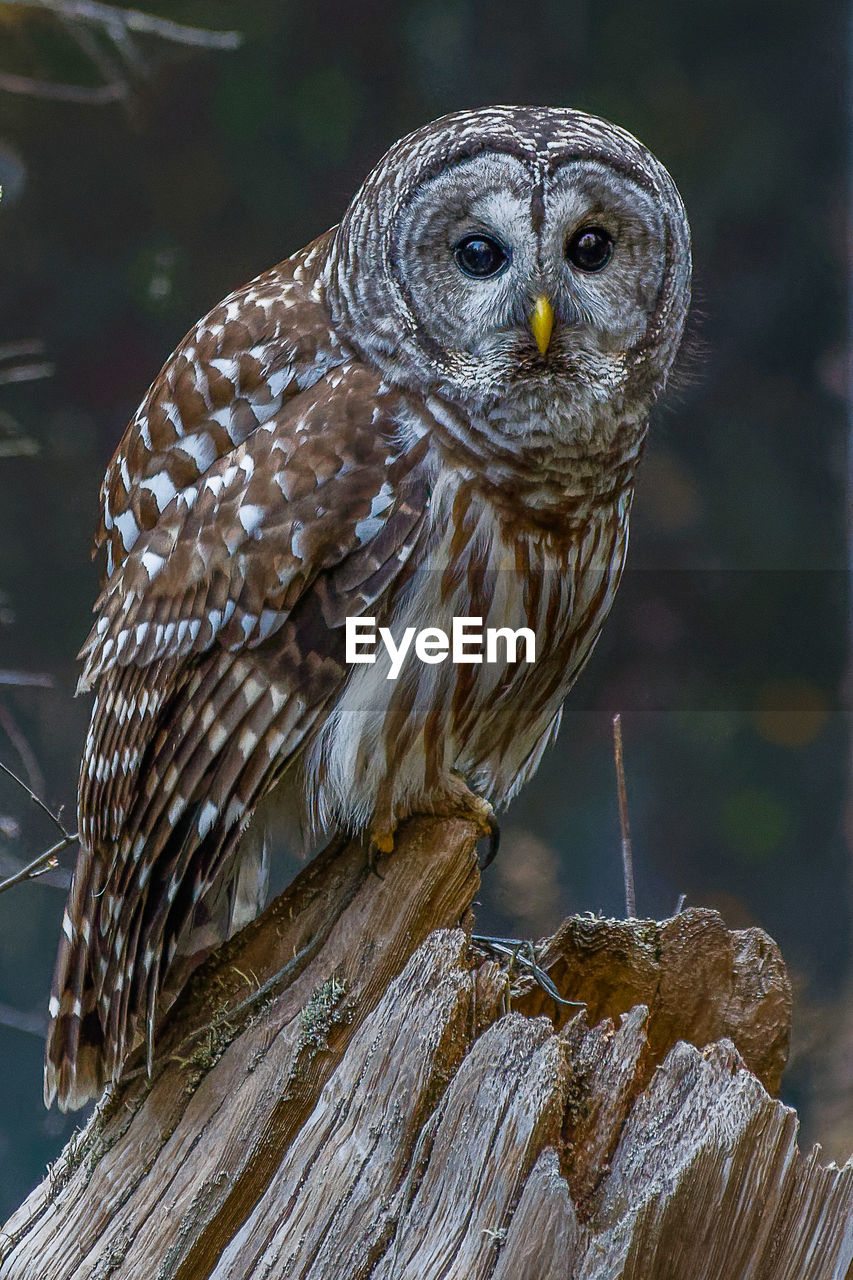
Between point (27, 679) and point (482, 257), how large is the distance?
107cm

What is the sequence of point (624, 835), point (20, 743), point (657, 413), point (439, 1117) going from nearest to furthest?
point (439, 1117), point (624, 835), point (657, 413), point (20, 743)

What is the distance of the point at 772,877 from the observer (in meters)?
1.97

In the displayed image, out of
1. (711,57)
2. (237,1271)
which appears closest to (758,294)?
(711,57)

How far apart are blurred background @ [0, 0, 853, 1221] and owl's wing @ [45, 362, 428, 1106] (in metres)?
0.58

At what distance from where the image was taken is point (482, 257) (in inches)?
51.5

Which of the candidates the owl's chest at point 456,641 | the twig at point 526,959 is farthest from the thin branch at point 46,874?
the twig at point 526,959

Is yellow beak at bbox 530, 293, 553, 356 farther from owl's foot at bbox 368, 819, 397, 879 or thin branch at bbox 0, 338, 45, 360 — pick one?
thin branch at bbox 0, 338, 45, 360

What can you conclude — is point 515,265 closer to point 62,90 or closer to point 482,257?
point 482,257

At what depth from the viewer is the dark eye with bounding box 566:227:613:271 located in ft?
4.30

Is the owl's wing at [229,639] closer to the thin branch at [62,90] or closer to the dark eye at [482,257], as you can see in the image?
the dark eye at [482,257]

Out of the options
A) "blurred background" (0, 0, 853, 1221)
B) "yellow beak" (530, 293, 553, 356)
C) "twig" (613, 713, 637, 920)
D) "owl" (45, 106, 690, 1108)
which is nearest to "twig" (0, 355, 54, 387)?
"blurred background" (0, 0, 853, 1221)

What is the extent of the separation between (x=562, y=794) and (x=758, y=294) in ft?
2.92

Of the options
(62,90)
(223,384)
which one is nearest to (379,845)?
(223,384)

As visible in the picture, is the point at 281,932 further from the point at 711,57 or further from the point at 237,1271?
the point at 711,57
